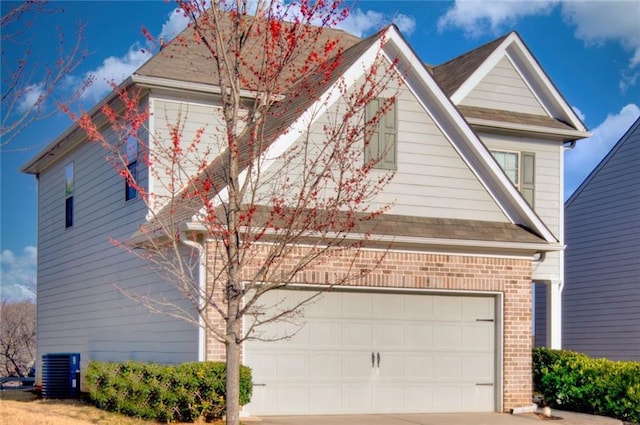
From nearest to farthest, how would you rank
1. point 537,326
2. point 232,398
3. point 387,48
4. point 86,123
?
point 232,398 < point 86,123 < point 387,48 < point 537,326

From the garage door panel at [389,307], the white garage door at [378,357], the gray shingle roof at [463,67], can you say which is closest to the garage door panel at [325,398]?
the white garage door at [378,357]

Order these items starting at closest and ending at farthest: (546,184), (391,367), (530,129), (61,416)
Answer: (61,416) → (391,367) → (530,129) → (546,184)

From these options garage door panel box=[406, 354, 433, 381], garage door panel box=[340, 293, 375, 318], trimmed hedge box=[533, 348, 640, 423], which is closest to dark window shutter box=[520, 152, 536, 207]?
trimmed hedge box=[533, 348, 640, 423]

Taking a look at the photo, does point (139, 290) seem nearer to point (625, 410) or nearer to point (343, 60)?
point (343, 60)

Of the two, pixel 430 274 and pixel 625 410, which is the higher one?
pixel 430 274

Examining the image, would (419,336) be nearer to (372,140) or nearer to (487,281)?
(487,281)

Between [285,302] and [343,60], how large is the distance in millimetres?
5116

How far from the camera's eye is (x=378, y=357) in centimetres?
1738

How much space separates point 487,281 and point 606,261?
1044 cm

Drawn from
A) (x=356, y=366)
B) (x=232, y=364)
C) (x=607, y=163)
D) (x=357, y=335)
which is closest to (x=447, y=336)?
(x=357, y=335)

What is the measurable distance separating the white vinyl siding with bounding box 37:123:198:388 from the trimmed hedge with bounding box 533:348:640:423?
765 centimetres

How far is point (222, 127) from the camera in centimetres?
1988

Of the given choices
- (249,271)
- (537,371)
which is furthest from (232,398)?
(537,371)

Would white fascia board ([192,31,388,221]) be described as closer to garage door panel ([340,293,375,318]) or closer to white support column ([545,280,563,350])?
garage door panel ([340,293,375,318])
